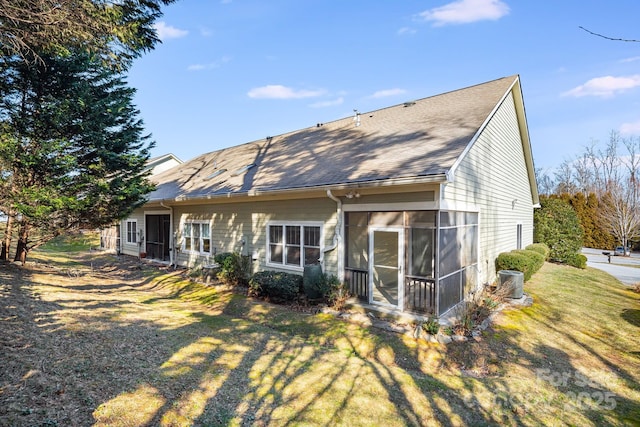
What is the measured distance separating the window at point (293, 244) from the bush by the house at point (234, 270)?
41.2 inches

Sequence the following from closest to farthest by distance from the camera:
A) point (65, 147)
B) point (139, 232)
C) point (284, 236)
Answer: point (65, 147)
point (284, 236)
point (139, 232)

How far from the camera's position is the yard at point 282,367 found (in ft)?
11.6

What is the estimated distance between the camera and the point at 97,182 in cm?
966

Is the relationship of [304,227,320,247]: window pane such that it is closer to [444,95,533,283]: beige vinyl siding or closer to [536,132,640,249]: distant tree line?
[444,95,533,283]: beige vinyl siding

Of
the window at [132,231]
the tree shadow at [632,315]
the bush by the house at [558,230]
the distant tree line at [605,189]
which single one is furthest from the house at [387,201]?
the distant tree line at [605,189]

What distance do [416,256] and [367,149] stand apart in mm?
3416

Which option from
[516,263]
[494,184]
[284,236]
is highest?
[494,184]

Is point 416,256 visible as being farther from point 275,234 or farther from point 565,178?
point 565,178

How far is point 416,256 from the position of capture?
326 inches

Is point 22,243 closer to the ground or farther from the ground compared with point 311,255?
farther from the ground

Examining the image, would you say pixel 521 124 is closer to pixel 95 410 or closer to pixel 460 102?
pixel 460 102

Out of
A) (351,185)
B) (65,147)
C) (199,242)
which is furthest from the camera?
(199,242)

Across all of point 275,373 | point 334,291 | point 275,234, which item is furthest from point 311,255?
point 275,373

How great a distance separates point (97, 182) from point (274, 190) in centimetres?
531
